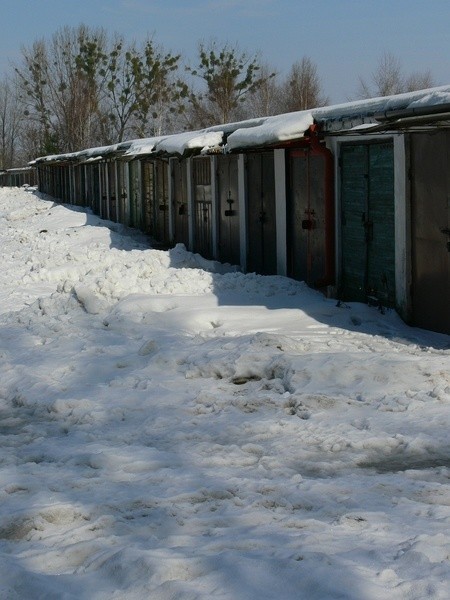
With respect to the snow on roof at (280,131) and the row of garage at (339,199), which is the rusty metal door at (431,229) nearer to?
the row of garage at (339,199)

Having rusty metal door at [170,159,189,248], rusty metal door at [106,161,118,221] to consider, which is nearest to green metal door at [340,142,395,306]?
rusty metal door at [170,159,189,248]

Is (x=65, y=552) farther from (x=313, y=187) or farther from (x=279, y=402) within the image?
(x=313, y=187)

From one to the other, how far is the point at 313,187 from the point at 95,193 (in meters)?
22.1

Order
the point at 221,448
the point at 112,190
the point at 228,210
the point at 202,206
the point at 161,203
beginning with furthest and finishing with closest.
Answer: the point at 112,190, the point at 161,203, the point at 202,206, the point at 228,210, the point at 221,448

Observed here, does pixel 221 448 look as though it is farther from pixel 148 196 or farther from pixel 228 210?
pixel 148 196

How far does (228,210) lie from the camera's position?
57.8 ft

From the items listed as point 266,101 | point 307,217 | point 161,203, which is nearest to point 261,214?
point 307,217

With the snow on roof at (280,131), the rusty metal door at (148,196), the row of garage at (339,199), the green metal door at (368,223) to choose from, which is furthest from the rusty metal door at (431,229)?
the rusty metal door at (148,196)

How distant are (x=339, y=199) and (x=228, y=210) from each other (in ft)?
15.0

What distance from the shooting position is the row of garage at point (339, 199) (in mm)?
10609

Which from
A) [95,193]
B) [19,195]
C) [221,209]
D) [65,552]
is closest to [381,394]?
[65,552]

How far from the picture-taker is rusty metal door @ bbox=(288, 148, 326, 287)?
13.7 m

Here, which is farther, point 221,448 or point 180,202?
point 180,202

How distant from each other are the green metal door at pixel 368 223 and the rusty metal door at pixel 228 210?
432cm
